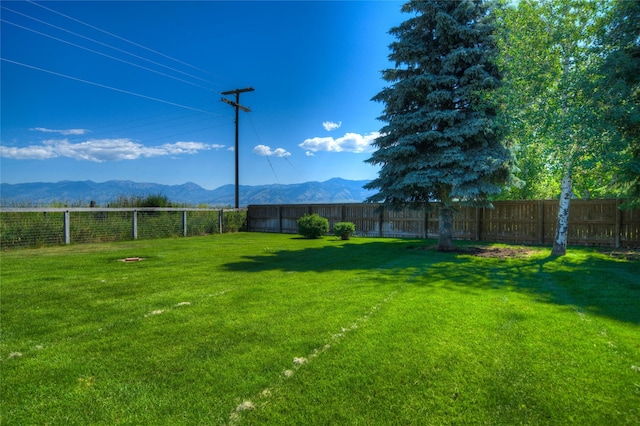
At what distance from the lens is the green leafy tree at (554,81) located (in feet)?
24.1

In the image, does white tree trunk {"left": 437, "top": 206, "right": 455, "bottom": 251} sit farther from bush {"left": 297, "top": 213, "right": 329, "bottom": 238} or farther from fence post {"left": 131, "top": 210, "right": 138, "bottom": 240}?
fence post {"left": 131, "top": 210, "right": 138, "bottom": 240}

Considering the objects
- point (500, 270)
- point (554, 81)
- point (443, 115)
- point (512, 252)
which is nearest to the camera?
point (500, 270)

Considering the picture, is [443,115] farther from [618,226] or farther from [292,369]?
[292,369]

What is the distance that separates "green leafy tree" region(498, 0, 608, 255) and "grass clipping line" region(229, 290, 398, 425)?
7079 mm

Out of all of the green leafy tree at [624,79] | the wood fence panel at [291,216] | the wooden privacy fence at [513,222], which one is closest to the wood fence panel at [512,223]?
the wooden privacy fence at [513,222]

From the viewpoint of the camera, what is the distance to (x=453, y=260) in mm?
7789

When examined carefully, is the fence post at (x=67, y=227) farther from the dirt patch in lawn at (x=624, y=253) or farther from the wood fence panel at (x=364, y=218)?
the dirt patch in lawn at (x=624, y=253)

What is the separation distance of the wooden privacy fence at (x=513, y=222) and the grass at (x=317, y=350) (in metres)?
6.54

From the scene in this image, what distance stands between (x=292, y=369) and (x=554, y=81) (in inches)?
384

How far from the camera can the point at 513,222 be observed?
1170 centimetres

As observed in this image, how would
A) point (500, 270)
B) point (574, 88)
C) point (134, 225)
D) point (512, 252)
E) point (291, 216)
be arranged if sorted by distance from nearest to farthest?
point (500, 270) < point (574, 88) < point (512, 252) < point (134, 225) < point (291, 216)

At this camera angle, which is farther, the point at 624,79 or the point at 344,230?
the point at 344,230

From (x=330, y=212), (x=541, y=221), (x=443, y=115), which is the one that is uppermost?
(x=443, y=115)

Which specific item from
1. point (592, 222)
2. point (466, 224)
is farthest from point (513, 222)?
point (592, 222)
